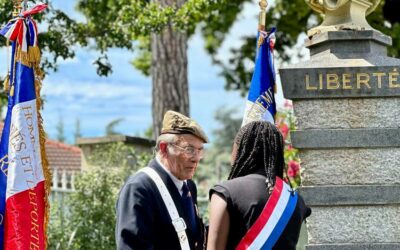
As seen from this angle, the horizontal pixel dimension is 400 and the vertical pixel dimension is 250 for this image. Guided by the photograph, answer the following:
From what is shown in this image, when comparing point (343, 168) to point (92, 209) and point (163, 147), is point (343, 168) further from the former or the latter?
point (92, 209)

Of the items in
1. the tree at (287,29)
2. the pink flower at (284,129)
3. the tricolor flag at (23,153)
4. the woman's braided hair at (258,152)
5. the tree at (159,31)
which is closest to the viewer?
the woman's braided hair at (258,152)

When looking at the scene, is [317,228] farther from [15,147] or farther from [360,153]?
[15,147]

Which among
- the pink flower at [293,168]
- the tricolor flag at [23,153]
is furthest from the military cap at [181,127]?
the pink flower at [293,168]

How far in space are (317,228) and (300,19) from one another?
39.8ft

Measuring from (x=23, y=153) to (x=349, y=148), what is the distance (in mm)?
2898

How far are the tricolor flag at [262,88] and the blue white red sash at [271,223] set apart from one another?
11.9ft

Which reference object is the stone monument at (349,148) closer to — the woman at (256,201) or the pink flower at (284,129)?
the woman at (256,201)

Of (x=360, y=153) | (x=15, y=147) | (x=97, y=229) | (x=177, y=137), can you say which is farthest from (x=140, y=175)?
(x=97, y=229)

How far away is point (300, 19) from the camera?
63.1 ft

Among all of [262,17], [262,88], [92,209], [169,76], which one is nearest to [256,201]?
[262,88]

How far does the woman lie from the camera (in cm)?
468

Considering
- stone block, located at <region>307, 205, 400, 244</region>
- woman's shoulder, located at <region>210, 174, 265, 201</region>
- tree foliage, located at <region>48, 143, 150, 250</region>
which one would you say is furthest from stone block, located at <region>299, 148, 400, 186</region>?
tree foliage, located at <region>48, 143, 150, 250</region>

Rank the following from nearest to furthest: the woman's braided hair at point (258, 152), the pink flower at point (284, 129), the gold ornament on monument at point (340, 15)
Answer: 1. the woman's braided hair at point (258, 152)
2. the gold ornament on monument at point (340, 15)
3. the pink flower at point (284, 129)

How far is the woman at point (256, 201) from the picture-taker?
468 centimetres
